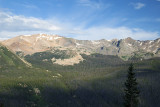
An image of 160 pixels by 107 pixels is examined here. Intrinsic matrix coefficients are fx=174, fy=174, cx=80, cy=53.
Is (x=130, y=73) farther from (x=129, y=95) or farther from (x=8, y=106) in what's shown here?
(x=8, y=106)

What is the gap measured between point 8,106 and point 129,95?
580 ft

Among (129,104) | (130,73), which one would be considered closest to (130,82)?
(130,73)

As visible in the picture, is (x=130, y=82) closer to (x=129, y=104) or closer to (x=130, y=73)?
(x=130, y=73)

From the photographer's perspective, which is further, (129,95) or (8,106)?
→ (8,106)

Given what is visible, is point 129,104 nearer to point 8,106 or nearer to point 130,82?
point 130,82

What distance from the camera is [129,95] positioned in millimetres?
59938

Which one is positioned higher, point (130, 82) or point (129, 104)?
point (130, 82)

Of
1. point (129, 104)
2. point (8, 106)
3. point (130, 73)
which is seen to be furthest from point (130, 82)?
point (8, 106)

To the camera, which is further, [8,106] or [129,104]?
[8,106]

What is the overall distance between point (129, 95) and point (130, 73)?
7.55 m

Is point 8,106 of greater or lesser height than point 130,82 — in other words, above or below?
below

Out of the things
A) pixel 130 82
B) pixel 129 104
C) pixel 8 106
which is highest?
pixel 130 82

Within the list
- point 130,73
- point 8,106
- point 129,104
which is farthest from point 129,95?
point 8,106

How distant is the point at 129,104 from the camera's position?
59875 millimetres
